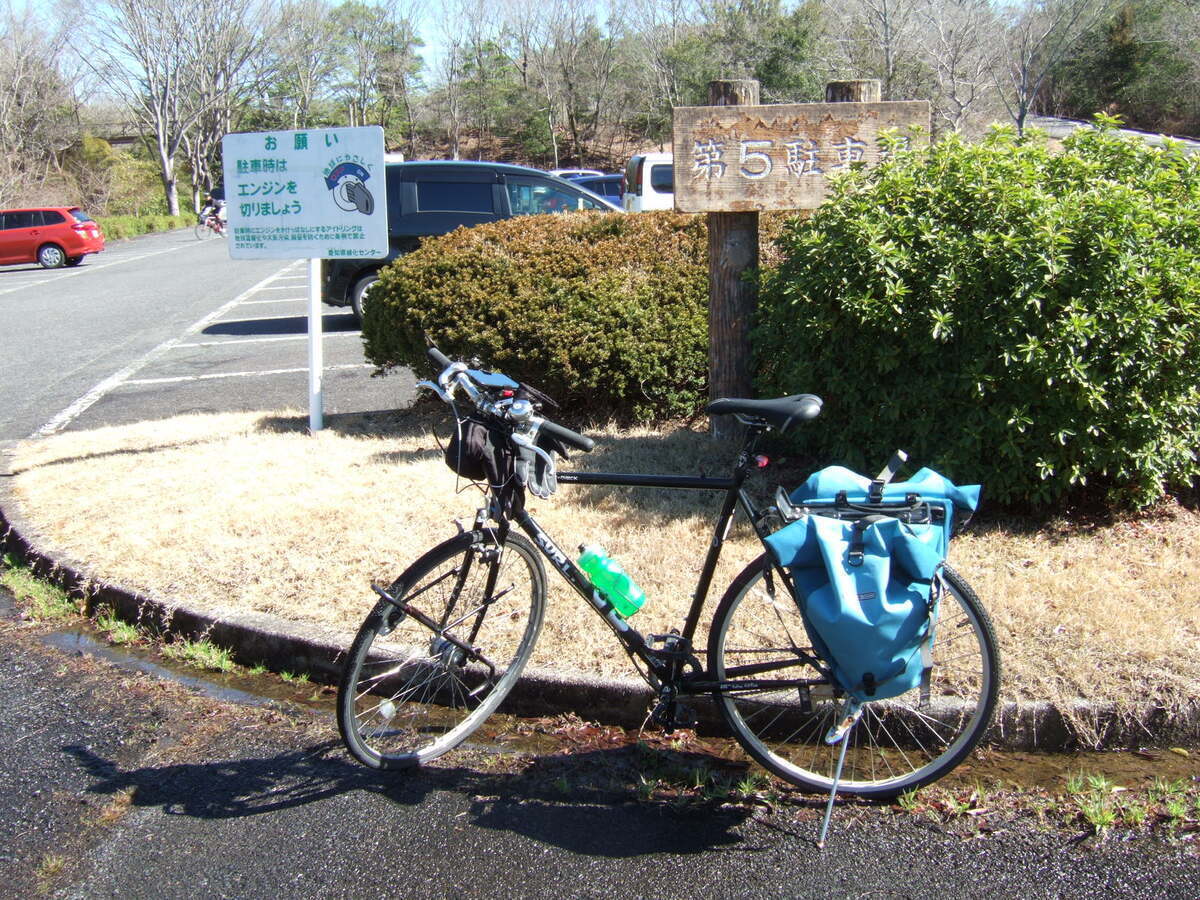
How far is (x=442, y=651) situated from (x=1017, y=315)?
2651 millimetres

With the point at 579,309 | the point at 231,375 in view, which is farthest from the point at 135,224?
the point at 579,309

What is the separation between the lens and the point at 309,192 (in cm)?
654

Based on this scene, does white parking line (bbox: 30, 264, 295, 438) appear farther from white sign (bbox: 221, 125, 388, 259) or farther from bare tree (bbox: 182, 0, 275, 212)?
bare tree (bbox: 182, 0, 275, 212)

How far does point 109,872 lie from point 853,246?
11.8ft

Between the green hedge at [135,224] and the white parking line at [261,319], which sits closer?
the white parking line at [261,319]

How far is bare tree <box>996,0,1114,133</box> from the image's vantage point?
26.3 m

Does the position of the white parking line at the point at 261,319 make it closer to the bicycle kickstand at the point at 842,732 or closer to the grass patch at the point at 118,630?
the grass patch at the point at 118,630

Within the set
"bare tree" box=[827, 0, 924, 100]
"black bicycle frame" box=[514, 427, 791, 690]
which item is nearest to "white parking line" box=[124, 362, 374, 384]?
"black bicycle frame" box=[514, 427, 791, 690]

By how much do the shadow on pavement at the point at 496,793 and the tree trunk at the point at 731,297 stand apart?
8.82 feet

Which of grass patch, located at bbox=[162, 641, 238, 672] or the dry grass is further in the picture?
grass patch, located at bbox=[162, 641, 238, 672]

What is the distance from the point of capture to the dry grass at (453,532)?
11.6 feet

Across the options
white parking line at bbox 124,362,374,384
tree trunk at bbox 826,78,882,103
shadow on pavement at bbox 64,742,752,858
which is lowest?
shadow on pavement at bbox 64,742,752,858

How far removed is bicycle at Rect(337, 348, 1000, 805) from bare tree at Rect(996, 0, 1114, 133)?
85.4 feet

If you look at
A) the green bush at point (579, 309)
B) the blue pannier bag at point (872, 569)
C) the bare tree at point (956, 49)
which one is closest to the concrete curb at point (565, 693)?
the blue pannier bag at point (872, 569)
